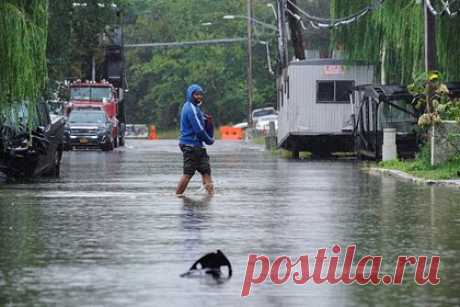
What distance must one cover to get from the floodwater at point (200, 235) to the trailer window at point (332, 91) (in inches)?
726

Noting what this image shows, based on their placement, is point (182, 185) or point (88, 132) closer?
point (182, 185)

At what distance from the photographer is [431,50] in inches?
1399

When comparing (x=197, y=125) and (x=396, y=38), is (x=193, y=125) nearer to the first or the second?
(x=197, y=125)

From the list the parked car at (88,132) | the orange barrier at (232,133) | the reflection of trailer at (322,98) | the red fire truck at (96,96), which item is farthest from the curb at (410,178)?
the orange barrier at (232,133)

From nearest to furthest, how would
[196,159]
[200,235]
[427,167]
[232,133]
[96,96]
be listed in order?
[200,235] → [196,159] → [427,167] → [96,96] → [232,133]

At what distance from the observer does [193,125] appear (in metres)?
24.7

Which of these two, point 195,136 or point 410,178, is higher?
point 195,136

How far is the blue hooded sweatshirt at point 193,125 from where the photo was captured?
2464cm

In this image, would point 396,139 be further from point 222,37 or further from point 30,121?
point 222,37

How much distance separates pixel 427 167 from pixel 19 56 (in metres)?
9.93

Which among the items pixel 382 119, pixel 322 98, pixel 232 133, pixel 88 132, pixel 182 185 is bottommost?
pixel 232 133

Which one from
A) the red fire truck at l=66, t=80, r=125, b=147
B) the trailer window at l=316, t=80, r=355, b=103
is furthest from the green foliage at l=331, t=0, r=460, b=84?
the red fire truck at l=66, t=80, r=125, b=147

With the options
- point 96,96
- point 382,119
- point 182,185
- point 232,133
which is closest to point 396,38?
point 382,119

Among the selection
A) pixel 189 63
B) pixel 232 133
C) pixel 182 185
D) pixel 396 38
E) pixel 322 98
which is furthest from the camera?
pixel 189 63
